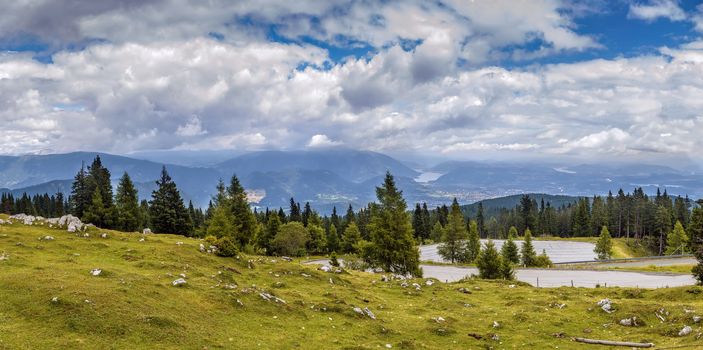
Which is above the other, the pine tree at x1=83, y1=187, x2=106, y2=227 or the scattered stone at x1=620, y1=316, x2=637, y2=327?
the pine tree at x1=83, y1=187, x2=106, y2=227

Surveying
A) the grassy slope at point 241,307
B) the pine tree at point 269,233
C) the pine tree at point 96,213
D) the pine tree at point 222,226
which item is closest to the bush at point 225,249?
the grassy slope at point 241,307

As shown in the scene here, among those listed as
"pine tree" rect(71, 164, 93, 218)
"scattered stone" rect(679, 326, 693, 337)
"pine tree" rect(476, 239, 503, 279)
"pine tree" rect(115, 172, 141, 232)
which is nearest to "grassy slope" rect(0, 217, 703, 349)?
"scattered stone" rect(679, 326, 693, 337)

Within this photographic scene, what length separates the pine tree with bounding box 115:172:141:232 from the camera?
94.6m

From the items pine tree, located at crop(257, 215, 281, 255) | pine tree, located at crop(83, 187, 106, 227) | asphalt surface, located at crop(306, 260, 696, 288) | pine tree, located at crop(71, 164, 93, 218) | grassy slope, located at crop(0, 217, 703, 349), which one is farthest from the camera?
pine tree, located at crop(257, 215, 281, 255)

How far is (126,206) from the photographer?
95250mm

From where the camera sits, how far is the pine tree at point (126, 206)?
94562 millimetres

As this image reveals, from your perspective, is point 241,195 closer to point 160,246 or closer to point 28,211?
point 160,246

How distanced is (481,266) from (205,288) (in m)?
45.7

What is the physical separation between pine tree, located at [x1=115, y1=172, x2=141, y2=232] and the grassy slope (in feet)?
170

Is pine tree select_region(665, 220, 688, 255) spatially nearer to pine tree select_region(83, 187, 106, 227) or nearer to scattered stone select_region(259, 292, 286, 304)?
scattered stone select_region(259, 292, 286, 304)

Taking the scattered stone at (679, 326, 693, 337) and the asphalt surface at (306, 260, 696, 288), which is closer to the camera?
the scattered stone at (679, 326, 693, 337)

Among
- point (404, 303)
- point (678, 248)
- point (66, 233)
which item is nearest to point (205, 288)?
point (404, 303)

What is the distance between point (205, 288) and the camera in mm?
29422

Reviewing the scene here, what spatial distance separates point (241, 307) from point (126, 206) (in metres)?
80.5
